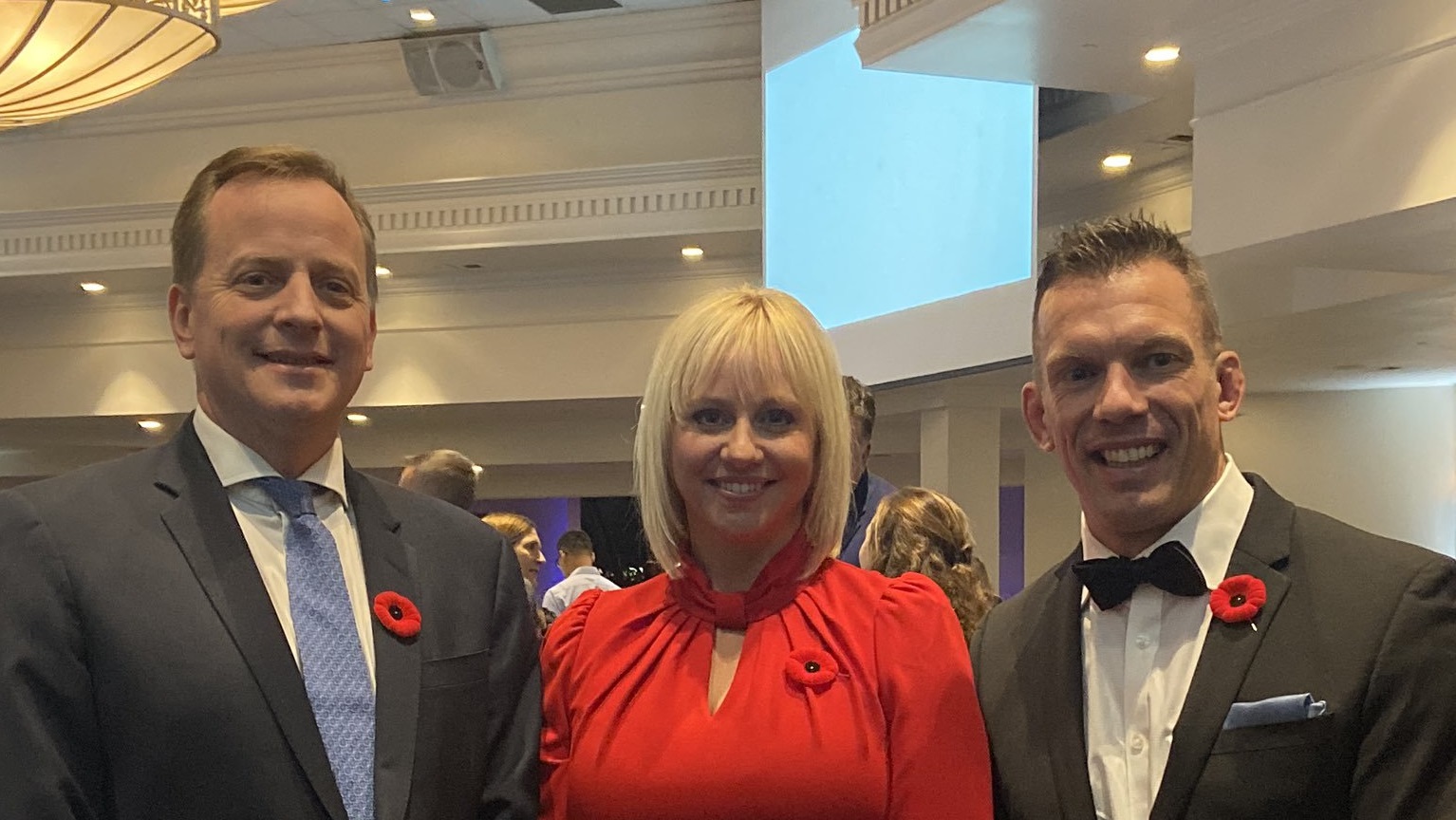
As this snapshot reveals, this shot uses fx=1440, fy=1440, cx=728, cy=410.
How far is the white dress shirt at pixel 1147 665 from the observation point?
178cm

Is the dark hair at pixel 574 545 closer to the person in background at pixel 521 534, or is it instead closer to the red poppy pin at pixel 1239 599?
the person in background at pixel 521 534

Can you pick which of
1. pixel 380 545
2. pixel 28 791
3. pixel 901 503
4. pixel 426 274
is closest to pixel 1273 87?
pixel 901 503

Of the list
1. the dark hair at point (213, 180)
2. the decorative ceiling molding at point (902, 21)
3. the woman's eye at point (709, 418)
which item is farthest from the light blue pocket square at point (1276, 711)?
the decorative ceiling molding at point (902, 21)

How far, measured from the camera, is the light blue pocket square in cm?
168

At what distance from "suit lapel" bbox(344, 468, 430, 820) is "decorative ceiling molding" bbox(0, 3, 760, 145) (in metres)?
7.44

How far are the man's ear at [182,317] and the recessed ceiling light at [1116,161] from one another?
4814mm

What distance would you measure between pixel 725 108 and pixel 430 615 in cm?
776

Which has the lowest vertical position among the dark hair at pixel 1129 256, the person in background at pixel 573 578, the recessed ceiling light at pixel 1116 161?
the person in background at pixel 573 578

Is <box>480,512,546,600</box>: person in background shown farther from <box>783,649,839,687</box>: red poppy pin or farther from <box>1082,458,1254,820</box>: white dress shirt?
<box>1082,458,1254,820</box>: white dress shirt

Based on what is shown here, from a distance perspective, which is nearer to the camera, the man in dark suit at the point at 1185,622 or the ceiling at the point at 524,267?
the man in dark suit at the point at 1185,622

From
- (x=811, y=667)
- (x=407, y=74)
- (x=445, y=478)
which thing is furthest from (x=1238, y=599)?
(x=407, y=74)

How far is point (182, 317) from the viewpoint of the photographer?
72.7 inches

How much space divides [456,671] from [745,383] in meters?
0.54

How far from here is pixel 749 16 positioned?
8922mm
